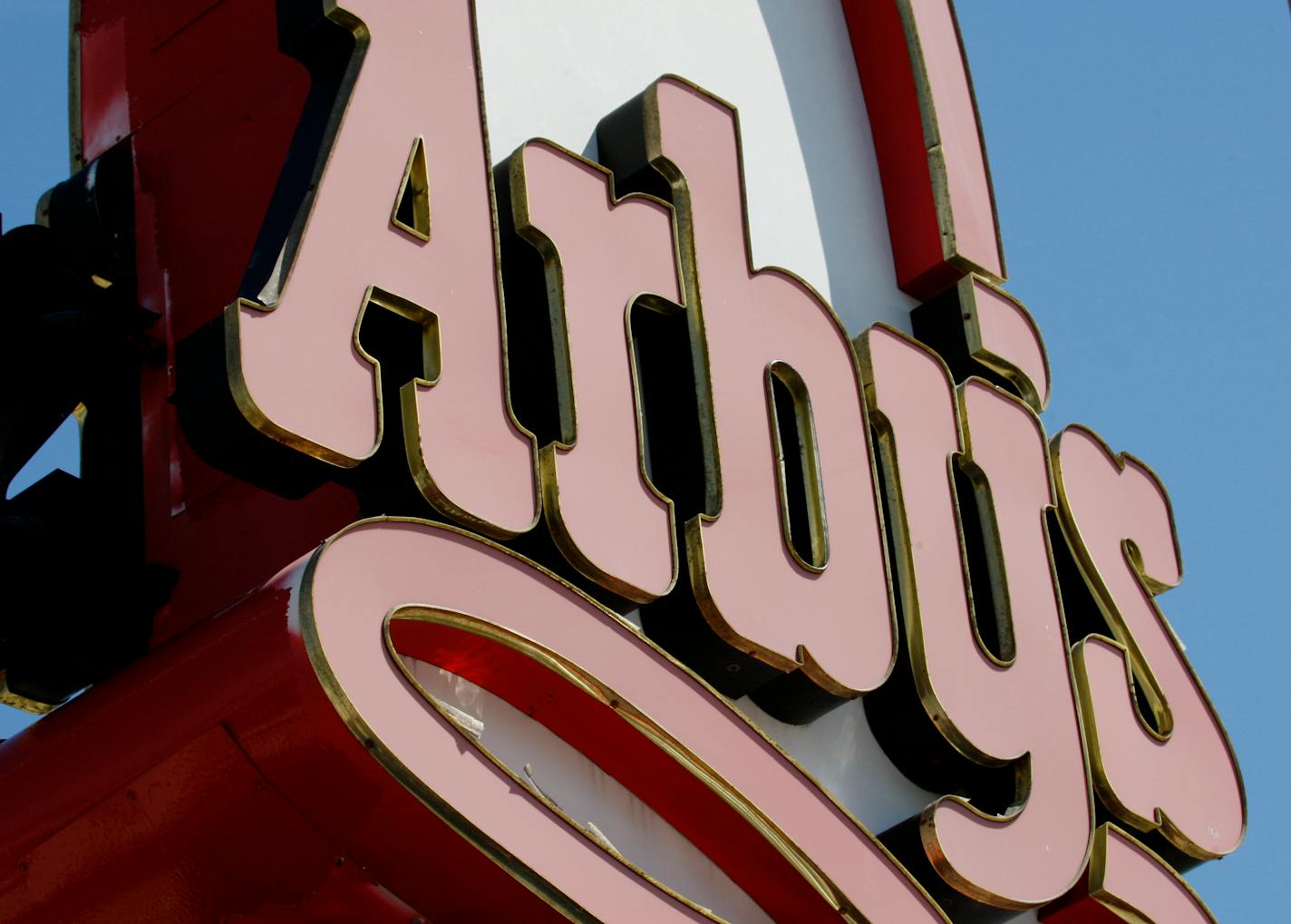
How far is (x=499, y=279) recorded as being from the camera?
606 centimetres

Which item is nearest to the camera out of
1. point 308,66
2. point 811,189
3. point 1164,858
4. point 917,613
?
point 308,66

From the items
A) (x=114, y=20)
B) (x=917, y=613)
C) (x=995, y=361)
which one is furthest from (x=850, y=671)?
(x=114, y=20)

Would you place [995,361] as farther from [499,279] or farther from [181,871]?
[181,871]

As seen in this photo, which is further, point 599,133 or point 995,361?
point 995,361

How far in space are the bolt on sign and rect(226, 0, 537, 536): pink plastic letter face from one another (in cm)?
1

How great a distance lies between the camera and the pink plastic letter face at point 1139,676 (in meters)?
7.62

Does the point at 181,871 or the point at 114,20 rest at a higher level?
the point at 114,20

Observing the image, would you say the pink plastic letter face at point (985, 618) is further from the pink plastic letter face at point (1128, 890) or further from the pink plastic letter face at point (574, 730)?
the pink plastic letter face at point (574, 730)

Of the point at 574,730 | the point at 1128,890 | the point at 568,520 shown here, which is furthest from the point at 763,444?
the point at 1128,890

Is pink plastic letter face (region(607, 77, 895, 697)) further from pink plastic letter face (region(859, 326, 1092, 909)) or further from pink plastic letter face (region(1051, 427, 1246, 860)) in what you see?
pink plastic letter face (region(1051, 427, 1246, 860))

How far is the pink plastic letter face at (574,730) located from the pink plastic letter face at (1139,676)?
146cm

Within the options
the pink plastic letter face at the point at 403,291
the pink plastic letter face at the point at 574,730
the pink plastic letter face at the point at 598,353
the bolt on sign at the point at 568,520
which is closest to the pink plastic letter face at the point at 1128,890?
the bolt on sign at the point at 568,520

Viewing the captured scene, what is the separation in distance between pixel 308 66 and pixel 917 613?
2.46m

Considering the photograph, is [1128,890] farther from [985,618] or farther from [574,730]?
[574,730]
